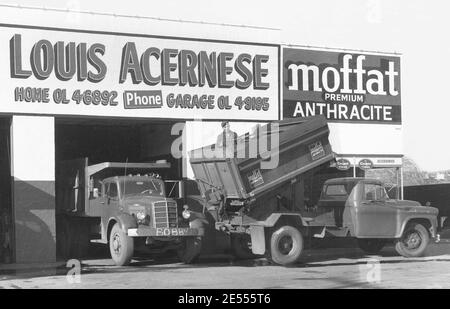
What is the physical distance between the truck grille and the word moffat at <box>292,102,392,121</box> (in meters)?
6.53

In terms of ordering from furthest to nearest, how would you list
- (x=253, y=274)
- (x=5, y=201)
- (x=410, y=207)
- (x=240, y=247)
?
(x=5, y=201) → (x=240, y=247) → (x=410, y=207) → (x=253, y=274)

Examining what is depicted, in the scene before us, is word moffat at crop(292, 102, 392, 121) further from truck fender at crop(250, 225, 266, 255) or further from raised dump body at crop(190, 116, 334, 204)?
truck fender at crop(250, 225, 266, 255)

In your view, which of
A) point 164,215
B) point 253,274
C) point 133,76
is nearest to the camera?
point 253,274

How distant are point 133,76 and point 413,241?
349 inches

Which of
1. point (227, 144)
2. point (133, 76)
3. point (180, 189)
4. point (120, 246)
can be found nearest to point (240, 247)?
point (180, 189)

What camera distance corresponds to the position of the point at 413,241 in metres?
17.7

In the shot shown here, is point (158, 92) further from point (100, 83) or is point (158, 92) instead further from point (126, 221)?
point (126, 221)

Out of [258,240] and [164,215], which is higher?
[164,215]

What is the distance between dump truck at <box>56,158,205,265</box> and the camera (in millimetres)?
16109

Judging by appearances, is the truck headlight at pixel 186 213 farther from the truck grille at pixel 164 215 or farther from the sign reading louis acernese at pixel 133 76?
the sign reading louis acernese at pixel 133 76

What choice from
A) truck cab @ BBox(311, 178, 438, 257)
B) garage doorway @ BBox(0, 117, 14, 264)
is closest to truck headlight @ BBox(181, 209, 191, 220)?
truck cab @ BBox(311, 178, 438, 257)

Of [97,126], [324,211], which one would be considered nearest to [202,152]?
[324,211]

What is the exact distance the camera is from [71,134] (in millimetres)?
24625
